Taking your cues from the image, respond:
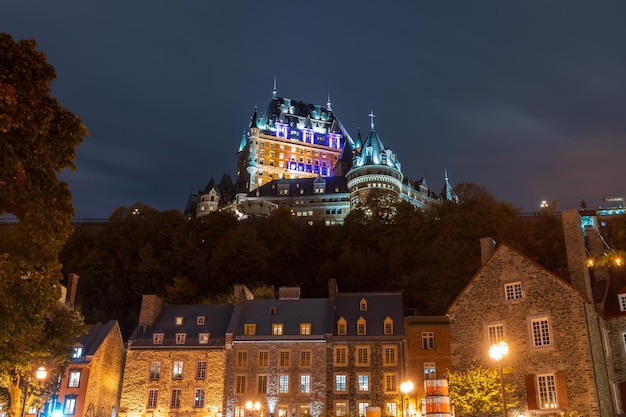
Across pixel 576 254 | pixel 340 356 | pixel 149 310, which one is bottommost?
pixel 340 356

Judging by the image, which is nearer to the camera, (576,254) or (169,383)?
(576,254)

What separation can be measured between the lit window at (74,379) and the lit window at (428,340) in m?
23.4

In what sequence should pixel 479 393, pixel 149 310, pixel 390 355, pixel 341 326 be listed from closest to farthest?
pixel 479 393 → pixel 390 355 → pixel 341 326 → pixel 149 310

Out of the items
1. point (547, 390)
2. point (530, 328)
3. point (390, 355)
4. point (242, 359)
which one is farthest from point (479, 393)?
point (242, 359)

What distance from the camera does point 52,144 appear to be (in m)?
21.5

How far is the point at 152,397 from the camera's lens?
45.5m

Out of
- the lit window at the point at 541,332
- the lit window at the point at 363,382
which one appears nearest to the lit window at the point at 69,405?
the lit window at the point at 363,382

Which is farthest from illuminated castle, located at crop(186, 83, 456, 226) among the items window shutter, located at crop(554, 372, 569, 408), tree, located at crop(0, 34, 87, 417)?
tree, located at crop(0, 34, 87, 417)

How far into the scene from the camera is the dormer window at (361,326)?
151 feet

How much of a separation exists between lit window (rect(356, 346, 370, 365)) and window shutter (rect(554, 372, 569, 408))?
16171 mm

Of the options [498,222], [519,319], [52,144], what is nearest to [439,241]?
[498,222]

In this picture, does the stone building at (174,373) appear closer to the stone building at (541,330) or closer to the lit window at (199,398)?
the lit window at (199,398)

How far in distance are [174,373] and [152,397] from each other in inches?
86.1

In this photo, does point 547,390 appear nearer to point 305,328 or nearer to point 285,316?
point 305,328
